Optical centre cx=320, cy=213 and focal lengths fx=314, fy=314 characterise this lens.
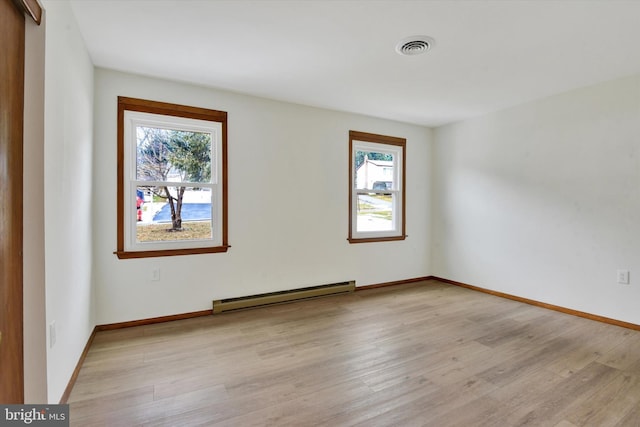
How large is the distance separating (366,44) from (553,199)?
286 centimetres

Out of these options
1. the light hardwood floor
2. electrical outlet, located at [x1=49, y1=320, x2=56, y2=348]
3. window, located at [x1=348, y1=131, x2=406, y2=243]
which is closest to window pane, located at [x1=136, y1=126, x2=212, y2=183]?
the light hardwood floor

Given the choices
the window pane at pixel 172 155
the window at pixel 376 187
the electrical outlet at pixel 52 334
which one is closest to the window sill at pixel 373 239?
the window at pixel 376 187

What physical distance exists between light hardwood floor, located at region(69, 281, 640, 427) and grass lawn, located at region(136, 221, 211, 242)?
0.87 meters

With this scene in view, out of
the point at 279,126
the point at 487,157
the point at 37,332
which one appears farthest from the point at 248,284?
the point at 487,157

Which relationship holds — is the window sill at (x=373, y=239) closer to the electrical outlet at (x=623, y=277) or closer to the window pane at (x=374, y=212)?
the window pane at (x=374, y=212)

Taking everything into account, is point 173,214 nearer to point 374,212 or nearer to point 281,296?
point 281,296

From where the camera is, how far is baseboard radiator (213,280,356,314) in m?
3.51

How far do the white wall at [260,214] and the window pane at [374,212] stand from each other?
0.29 meters

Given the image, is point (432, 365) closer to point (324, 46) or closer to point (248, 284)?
point (248, 284)

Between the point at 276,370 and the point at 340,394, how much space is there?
537 mm

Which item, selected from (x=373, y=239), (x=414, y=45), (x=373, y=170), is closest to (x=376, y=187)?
(x=373, y=170)

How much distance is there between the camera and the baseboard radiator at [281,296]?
3.51 metres

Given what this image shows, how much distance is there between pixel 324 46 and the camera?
2.54 m

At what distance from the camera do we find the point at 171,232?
331 centimetres
